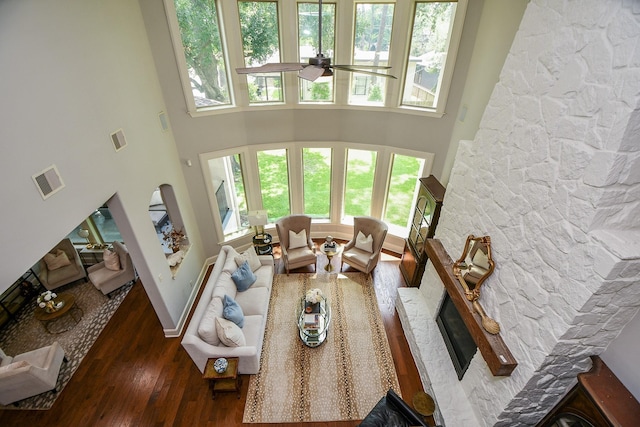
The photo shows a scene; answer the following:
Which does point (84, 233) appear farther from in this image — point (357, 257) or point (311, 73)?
point (311, 73)

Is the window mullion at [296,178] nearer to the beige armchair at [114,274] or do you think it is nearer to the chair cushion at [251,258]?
the chair cushion at [251,258]

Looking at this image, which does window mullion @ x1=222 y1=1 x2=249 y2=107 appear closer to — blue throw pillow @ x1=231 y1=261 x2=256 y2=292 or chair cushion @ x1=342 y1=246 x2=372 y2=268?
blue throw pillow @ x1=231 y1=261 x2=256 y2=292

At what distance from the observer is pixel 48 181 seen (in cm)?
277

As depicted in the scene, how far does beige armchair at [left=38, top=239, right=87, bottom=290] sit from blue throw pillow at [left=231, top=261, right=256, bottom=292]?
354 centimetres

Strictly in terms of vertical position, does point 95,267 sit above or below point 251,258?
below

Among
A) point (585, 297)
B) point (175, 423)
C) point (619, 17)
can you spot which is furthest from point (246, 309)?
point (619, 17)

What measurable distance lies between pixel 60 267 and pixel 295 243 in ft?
15.7

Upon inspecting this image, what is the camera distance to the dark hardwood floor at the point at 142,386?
160 inches

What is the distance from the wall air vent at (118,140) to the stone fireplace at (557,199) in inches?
177

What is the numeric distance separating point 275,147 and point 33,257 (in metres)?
4.33

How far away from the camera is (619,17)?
6.41 ft

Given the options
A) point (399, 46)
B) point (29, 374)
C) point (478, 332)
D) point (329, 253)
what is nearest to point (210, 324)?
point (29, 374)

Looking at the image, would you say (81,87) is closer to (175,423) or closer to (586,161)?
(175,423)

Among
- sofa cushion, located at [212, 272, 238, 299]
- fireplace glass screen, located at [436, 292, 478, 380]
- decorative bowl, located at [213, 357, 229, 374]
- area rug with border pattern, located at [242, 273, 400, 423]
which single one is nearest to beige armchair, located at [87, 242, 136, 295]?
sofa cushion, located at [212, 272, 238, 299]
